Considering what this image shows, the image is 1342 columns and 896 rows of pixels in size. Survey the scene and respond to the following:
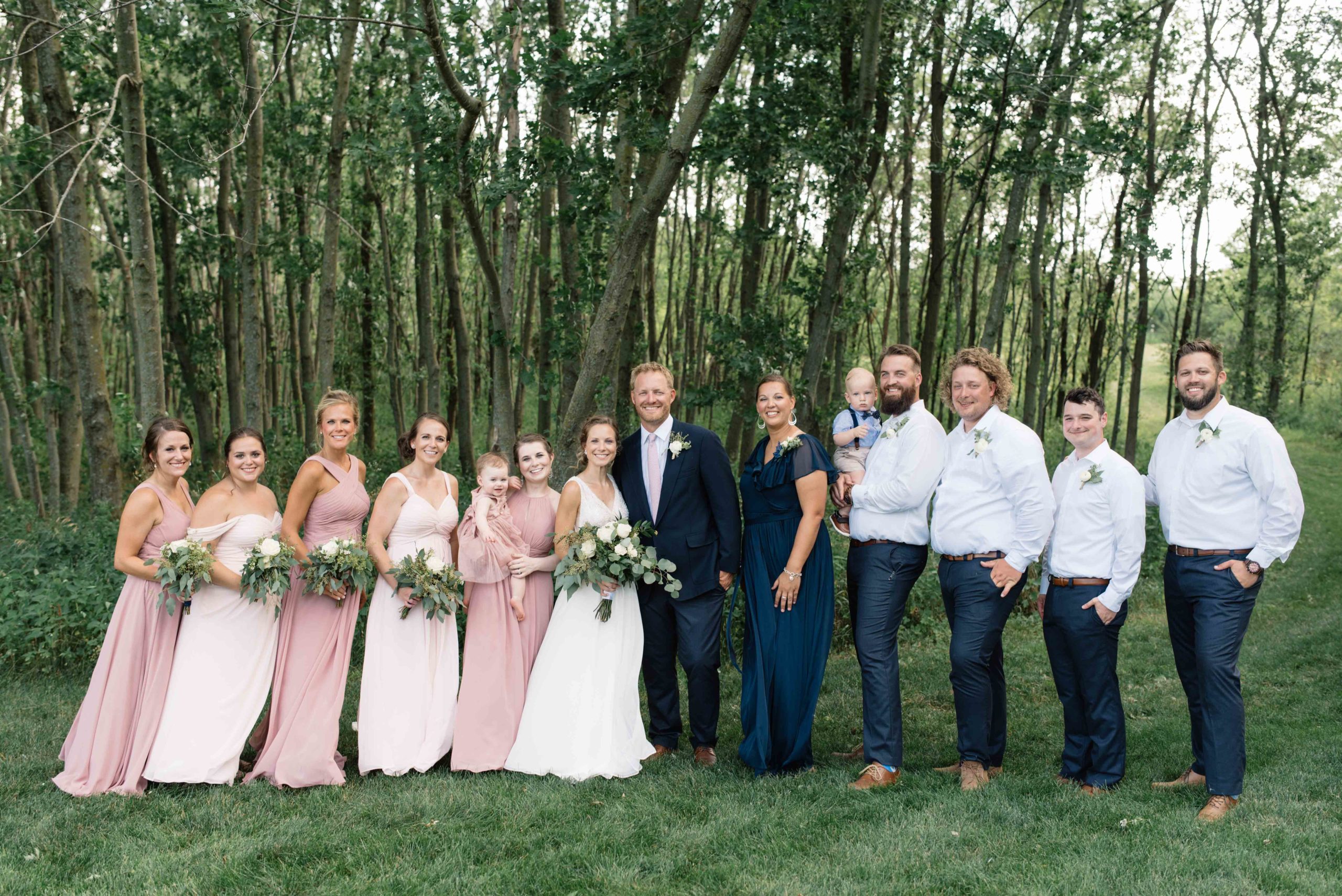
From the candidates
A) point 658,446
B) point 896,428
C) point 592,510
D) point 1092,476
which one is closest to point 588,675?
point 592,510

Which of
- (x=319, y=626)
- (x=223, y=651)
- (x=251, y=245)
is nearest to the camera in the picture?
(x=223, y=651)

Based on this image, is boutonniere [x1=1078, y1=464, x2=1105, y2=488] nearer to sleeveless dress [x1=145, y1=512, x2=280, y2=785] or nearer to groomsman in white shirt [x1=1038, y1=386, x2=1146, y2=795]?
groomsman in white shirt [x1=1038, y1=386, x2=1146, y2=795]

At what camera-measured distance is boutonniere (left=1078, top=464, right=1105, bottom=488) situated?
16.4 feet

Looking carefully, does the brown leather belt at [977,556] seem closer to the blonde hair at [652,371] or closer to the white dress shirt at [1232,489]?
the white dress shirt at [1232,489]

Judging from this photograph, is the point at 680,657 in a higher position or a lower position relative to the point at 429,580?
lower

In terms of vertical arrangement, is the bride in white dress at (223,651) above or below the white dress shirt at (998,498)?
below

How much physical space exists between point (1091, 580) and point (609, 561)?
8.54ft

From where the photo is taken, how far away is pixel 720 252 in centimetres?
2300

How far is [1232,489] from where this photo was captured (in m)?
4.75

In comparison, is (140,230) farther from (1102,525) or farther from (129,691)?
(1102,525)

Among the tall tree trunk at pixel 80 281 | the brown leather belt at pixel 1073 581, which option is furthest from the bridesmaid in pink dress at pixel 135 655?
the tall tree trunk at pixel 80 281

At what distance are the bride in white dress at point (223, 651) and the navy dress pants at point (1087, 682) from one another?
173 inches

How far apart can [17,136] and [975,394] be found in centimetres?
1290

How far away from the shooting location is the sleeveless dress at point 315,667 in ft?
17.1
